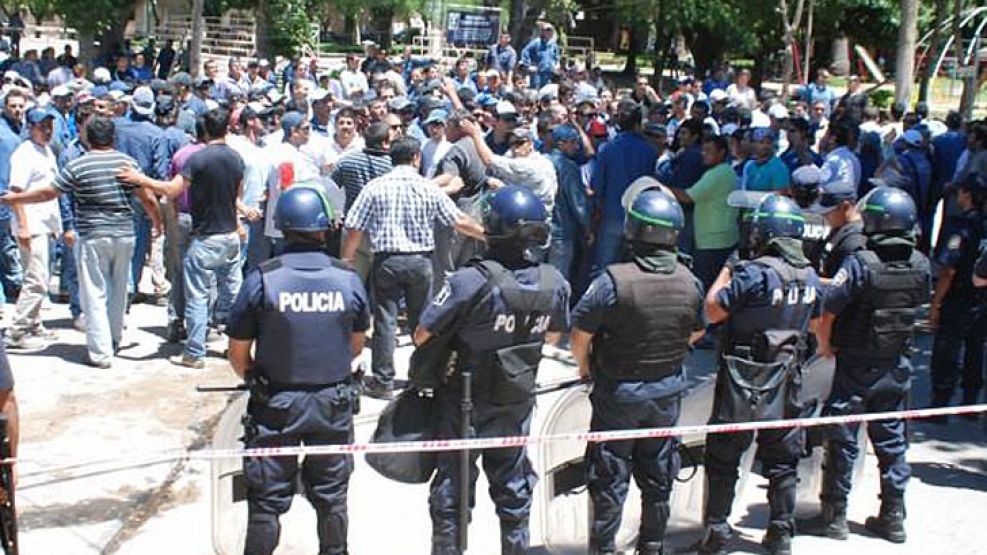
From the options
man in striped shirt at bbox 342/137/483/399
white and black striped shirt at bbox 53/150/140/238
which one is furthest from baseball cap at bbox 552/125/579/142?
white and black striped shirt at bbox 53/150/140/238

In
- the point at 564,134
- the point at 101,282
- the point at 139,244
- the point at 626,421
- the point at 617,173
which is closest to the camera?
the point at 626,421

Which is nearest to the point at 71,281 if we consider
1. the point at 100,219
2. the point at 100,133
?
the point at 100,219

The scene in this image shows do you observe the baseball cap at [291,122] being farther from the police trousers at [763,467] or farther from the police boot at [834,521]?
the police boot at [834,521]

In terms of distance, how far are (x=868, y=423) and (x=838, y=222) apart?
4.67 feet

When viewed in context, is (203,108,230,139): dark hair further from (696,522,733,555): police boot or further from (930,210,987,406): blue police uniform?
(930,210,987,406): blue police uniform

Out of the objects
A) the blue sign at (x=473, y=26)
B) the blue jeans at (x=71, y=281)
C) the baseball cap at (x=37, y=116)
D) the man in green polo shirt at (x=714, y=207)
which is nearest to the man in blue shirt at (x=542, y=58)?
the blue sign at (x=473, y=26)

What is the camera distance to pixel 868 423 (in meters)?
6.64

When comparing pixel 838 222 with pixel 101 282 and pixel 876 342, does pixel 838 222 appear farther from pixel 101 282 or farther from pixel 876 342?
pixel 101 282

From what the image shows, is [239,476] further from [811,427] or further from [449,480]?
[811,427]

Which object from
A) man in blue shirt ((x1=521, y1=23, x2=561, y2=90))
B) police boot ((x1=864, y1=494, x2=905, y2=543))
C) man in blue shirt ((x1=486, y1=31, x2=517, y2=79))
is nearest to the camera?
police boot ((x1=864, y1=494, x2=905, y2=543))

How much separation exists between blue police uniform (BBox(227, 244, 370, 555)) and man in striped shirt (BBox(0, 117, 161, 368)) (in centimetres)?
404

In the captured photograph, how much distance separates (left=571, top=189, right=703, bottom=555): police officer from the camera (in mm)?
5629

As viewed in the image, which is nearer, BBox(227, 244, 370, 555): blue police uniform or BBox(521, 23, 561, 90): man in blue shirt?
BBox(227, 244, 370, 555): blue police uniform

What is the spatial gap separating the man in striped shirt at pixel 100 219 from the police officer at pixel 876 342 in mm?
5292
